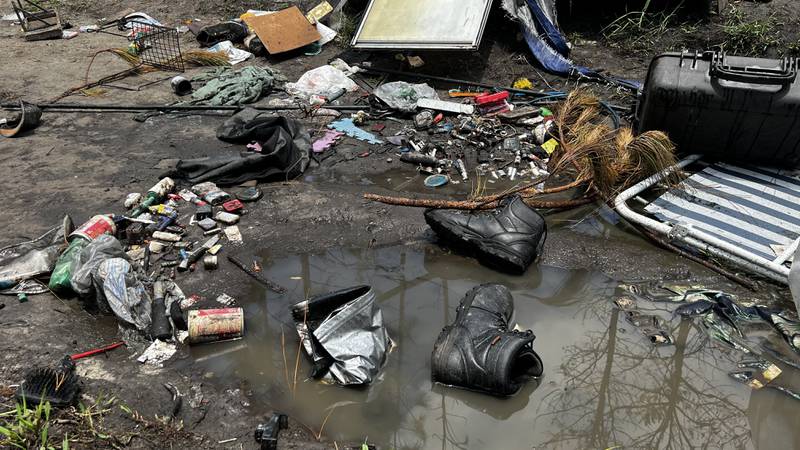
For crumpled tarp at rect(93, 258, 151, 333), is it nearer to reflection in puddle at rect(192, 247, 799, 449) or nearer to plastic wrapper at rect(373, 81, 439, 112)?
reflection in puddle at rect(192, 247, 799, 449)

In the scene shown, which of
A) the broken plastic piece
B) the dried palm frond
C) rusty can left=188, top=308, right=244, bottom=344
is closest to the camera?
rusty can left=188, top=308, right=244, bottom=344

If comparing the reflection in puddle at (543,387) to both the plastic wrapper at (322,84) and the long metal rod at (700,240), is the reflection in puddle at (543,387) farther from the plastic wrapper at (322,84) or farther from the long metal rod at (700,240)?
the plastic wrapper at (322,84)

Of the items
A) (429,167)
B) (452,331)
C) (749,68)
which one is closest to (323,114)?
(429,167)

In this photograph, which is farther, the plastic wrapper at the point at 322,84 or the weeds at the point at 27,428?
the plastic wrapper at the point at 322,84

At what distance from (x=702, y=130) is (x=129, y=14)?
944cm

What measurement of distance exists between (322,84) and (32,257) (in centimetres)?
415

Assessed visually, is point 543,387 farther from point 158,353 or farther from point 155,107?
point 155,107

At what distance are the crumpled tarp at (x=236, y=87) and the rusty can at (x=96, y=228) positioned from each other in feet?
9.22

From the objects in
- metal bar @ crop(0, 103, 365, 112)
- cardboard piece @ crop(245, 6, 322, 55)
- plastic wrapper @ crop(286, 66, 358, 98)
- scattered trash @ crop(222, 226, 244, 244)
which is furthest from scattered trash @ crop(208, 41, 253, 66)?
scattered trash @ crop(222, 226, 244, 244)

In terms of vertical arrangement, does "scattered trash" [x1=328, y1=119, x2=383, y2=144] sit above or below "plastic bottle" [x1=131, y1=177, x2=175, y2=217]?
above

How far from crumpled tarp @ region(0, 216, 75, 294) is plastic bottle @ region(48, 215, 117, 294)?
3.5 inches

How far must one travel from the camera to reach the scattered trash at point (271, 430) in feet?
9.95

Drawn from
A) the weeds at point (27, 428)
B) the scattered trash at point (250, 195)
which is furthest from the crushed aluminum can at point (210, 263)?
the weeds at point (27, 428)

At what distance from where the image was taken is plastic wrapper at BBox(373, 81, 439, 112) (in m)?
6.65
